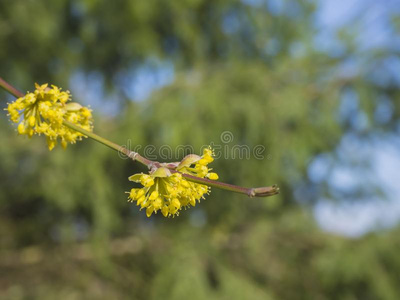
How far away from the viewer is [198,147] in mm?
3447

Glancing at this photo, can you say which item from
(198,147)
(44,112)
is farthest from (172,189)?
(198,147)

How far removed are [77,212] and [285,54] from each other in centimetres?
230

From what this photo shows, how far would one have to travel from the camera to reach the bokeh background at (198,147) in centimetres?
352

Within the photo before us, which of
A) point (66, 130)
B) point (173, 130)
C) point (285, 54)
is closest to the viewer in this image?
point (66, 130)

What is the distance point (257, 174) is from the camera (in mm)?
3633

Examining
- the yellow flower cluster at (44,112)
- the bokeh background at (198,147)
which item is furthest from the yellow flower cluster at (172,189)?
the bokeh background at (198,147)

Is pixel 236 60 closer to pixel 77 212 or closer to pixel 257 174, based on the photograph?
pixel 257 174

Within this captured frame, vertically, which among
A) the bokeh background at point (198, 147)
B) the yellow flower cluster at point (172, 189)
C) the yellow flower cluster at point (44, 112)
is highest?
the bokeh background at point (198, 147)

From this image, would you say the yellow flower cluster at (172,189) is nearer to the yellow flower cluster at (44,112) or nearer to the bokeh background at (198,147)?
the yellow flower cluster at (44,112)

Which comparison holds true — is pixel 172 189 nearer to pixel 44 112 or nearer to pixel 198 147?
pixel 44 112

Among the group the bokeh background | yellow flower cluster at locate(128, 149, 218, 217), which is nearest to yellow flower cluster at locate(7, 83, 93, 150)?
yellow flower cluster at locate(128, 149, 218, 217)

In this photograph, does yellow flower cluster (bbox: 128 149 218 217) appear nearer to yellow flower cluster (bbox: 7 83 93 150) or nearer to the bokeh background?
yellow flower cluster (bbox: 7 83 93 150)

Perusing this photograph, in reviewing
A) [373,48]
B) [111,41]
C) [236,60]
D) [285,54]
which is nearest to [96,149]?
[111,41]

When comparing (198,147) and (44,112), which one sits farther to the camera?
(198,147)
